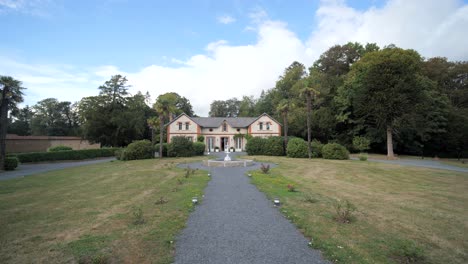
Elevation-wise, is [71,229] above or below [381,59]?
below

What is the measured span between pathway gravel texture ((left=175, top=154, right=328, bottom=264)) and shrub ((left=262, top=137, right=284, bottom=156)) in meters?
21.4

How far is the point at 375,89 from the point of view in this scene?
29.9 m

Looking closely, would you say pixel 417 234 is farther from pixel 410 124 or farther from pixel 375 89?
pixel 410 124

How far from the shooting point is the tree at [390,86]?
28.3 m

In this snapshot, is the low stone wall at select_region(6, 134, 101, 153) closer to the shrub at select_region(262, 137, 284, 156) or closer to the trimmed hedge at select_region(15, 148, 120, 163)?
the trimmed hedge at select_region(15, 148, 120, 163)

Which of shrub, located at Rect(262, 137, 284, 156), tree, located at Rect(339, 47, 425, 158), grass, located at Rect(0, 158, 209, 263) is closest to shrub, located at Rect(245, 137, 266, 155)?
shrub, located at Rect(262, 137, 284, 156)

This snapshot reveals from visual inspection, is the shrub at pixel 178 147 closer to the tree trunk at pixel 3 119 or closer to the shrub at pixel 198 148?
the shrub at pixel 198 148

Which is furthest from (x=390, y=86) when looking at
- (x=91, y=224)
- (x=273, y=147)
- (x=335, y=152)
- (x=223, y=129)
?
(x=91, y=224)

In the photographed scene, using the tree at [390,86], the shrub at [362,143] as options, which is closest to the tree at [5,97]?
the tree at [390,86]

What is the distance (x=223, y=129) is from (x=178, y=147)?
→ 15.0 m

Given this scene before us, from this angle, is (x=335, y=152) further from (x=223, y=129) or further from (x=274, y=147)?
(x=223, y=129)

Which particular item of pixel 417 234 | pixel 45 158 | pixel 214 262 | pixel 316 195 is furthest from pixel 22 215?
pixel 45 158

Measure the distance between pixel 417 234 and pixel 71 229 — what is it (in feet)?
26.2

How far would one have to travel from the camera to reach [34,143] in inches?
1561
